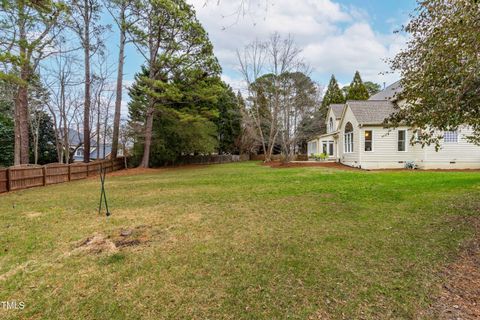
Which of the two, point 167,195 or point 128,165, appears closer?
point 167,195

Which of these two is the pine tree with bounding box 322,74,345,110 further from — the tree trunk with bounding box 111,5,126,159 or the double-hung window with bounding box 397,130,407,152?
the tree trunk with bounding box 111,5,126,159

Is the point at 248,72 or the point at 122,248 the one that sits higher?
the point at 248,72

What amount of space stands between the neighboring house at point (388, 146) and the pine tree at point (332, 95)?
1853 centimetres

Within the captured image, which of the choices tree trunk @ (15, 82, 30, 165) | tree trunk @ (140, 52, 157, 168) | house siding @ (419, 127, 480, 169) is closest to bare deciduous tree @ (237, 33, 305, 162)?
tree trunk @ (140, 52, 157, 168)

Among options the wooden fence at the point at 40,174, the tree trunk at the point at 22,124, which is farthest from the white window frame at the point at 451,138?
the tree trunk at the point at 22,124

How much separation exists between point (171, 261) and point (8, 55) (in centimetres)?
952

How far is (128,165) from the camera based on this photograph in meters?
21.3

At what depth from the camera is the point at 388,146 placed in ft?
51.9

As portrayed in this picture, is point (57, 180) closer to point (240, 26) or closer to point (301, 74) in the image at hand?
point (240, 26)

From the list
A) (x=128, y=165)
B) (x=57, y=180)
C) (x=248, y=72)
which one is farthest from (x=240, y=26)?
(x=248, y=72)

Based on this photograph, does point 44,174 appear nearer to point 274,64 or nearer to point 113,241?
point 113,241

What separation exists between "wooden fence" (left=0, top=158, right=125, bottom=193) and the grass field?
155 inches

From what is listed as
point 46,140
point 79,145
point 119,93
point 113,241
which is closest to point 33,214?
point 113,241

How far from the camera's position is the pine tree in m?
36.0
